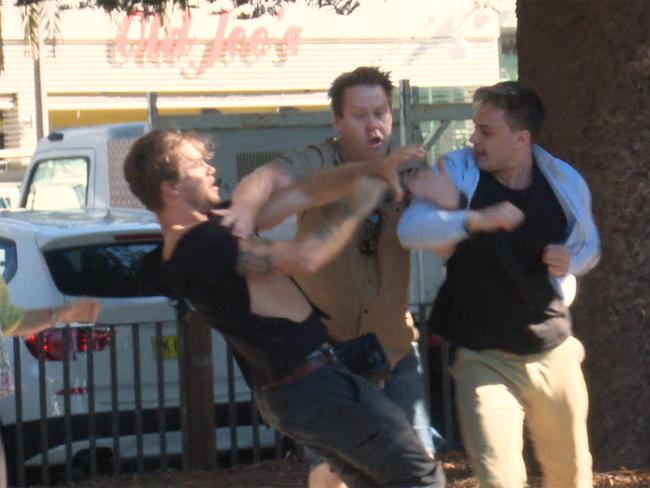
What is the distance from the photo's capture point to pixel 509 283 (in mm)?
4723

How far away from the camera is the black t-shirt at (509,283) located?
472 cm

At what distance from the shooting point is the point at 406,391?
5.12 meters

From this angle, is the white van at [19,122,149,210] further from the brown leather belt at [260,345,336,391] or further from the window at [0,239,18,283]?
the brown leather belt at [260,345,336,391]

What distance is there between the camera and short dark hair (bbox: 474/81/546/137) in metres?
4.80

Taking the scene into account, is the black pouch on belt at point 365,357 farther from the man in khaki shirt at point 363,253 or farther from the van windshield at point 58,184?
the van windshield at point 58,184

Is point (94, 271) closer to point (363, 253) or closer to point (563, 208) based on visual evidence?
point (363, 253)

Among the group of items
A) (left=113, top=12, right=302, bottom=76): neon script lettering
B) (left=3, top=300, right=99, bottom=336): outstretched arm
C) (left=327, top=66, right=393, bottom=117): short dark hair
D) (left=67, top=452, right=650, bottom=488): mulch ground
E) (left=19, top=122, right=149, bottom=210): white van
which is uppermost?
(left=113, top=12, right=302, bottom=76): neon script lettering

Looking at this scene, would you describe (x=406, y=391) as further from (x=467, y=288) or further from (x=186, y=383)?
(x=186, y=383)

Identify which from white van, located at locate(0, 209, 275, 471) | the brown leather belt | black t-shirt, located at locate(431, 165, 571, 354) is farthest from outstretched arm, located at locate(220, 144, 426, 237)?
white van, located at locate(0, 209, 275, 471)

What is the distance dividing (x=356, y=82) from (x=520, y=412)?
1268 mm

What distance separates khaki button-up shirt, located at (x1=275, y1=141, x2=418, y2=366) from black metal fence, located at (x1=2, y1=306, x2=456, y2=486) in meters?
2.63

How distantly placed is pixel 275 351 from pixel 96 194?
8732 mm

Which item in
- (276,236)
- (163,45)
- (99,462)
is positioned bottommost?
(99,462)

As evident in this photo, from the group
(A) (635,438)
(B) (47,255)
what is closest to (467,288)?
(A) (635,438)
